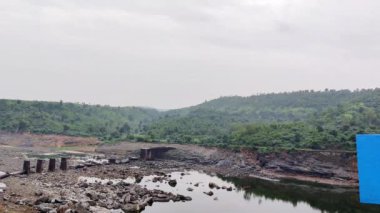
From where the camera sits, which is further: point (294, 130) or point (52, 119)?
point (52, 119)

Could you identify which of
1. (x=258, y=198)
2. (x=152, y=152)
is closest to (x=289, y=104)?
(x=152, y=152)

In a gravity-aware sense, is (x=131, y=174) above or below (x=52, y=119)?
below

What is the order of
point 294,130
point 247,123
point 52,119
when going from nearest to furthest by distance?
point 294,130 → point 52,119 → point 247,123

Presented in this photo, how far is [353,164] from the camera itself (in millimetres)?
46625

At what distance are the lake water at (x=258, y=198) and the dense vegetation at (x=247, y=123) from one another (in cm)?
1092

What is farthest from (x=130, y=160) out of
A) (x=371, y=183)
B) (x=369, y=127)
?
(x=371, y=183)

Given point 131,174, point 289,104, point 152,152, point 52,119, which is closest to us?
point 131,174

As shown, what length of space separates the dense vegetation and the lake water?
1092 centimetres

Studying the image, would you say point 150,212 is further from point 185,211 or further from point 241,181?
point 241,181

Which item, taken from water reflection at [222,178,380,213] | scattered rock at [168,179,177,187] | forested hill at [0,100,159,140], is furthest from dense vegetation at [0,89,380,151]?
scattered rock at [168,179,177,187]

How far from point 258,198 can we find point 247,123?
60.7 metres

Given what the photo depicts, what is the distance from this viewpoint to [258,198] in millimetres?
36375

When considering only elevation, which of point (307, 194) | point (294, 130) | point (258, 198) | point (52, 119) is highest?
point (52, 119)

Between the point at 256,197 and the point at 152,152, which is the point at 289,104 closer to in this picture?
the point at 152,152
